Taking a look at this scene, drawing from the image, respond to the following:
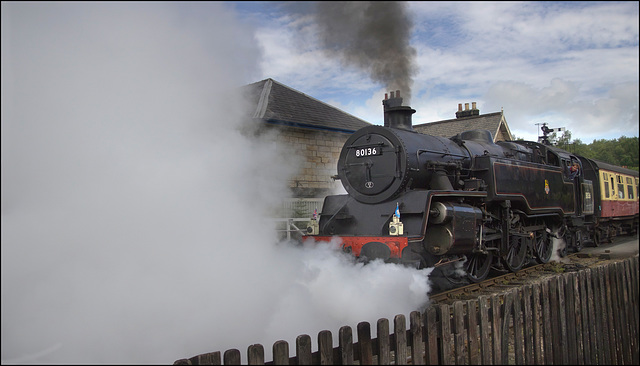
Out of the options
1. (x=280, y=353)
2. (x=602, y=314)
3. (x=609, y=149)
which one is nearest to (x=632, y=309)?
(x=602, y=314)

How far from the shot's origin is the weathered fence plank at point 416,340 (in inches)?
132

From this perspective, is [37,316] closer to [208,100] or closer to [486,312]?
[208,100]

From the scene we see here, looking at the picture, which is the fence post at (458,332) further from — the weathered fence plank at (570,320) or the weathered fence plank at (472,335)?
the weathered fence plank at (570,320)

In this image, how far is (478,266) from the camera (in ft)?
27.0

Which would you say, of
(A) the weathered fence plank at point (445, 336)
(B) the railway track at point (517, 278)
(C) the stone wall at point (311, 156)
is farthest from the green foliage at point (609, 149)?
(A) the weathered fence plank at point (445, 336)

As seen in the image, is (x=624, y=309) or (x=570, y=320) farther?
(x=624, y=309)

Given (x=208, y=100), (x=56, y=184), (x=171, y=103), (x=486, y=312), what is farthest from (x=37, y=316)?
A: (x=486, y=312)

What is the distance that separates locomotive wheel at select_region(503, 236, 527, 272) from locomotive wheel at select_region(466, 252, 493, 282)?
1.49 feet

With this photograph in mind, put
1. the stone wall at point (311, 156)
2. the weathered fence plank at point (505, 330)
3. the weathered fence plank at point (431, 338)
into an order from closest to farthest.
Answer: the weathered fence plank at point (431, 338) < the weathered fence plank at point (505, 330) < the stone wall at point (311, 156)

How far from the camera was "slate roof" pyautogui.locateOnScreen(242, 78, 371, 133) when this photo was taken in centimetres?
1280

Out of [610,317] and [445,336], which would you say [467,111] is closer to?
[610,317]

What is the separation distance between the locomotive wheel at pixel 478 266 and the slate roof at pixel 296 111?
19.3ft

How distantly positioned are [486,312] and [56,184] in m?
3.26

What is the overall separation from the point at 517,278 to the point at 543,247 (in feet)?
6.54
